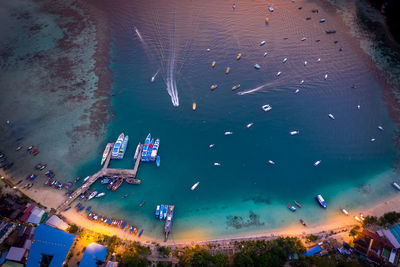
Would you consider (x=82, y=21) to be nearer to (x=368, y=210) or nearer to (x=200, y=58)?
(x=200, y=58)

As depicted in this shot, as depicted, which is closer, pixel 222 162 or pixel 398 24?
pixel 222 162

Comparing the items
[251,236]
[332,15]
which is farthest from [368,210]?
[332,15]

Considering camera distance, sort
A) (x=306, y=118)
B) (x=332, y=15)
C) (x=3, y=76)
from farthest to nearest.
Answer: (x=332, y=15) → (x=3, y=76) → (x=306, y=118)

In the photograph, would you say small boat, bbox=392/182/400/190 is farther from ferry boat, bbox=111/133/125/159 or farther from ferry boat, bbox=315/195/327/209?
ferry boat, bbox=111/133/125/159

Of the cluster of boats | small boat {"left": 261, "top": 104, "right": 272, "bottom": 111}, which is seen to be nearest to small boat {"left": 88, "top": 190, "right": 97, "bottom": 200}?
the cluster of boats

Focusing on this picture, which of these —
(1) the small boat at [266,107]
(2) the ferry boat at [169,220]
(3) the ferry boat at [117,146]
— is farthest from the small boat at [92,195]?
(1) the small boat at [266,107]

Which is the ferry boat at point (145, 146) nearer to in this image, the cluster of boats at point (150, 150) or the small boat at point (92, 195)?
the cluster of boats at point (150, 150)

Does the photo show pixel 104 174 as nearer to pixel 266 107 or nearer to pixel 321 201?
pixel 266 107
